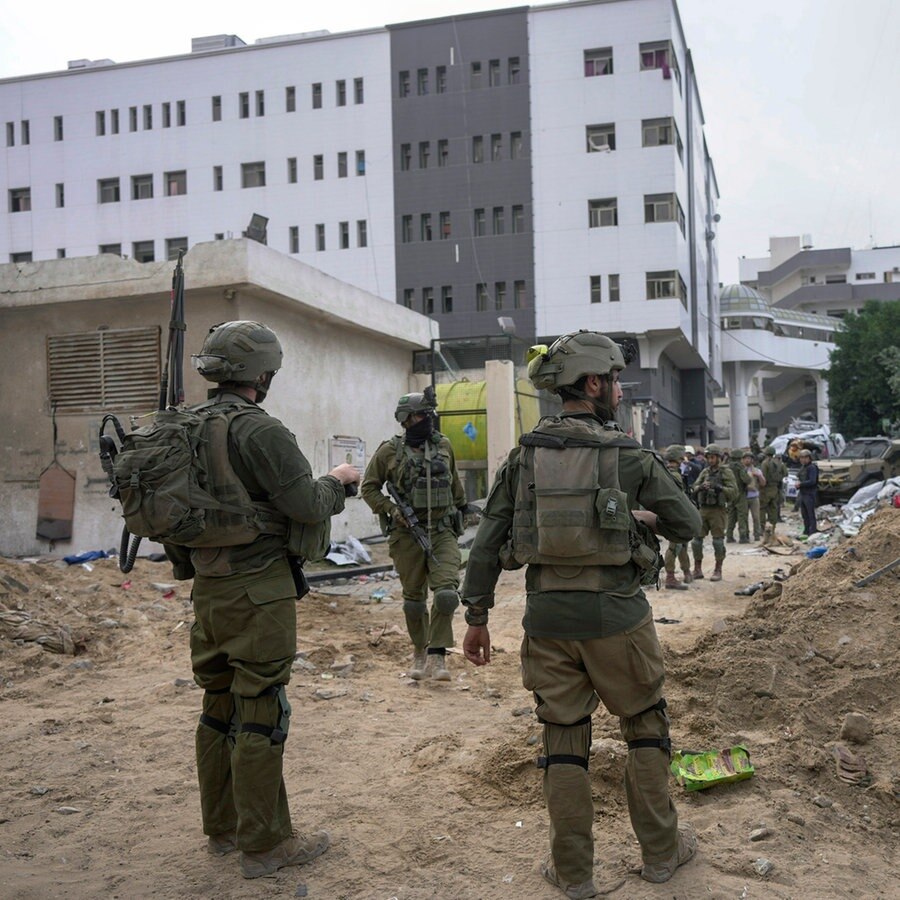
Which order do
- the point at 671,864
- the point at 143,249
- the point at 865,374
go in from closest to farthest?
the point at 671,864 → the point at 143,249 → the point at 865,374

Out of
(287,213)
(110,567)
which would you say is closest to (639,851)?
(110,567)

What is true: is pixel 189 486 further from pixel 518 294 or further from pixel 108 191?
pixel 108 191

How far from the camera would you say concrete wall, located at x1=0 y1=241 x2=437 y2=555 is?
12.1 m

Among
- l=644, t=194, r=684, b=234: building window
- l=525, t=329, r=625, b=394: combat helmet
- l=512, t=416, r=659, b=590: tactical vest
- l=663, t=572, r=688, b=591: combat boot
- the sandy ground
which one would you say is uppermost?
l=644, t=194, r=684, b=234: building window

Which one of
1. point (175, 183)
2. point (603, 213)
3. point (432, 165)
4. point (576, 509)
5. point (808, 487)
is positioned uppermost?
point (175, 183)

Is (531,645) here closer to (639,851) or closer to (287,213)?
(639,851)

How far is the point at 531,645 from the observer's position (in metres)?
3.17

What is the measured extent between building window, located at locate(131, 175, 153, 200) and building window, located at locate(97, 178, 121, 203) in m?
0.84

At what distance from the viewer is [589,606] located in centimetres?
304

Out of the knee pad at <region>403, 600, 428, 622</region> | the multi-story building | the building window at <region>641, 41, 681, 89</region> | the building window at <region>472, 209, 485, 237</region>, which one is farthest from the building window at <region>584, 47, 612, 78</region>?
the knee pad at <region>403, 600, 428, 622</region>

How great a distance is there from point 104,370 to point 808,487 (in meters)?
11.9

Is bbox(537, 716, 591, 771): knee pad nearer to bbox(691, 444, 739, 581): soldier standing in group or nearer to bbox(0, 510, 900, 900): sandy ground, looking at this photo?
bbox(0, 510, 900, 900): sandy ground

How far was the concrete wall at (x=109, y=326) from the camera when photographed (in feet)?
39.5

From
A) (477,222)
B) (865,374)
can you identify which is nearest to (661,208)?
(477,222)
